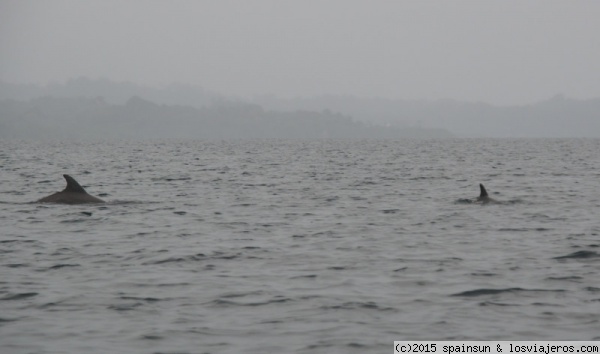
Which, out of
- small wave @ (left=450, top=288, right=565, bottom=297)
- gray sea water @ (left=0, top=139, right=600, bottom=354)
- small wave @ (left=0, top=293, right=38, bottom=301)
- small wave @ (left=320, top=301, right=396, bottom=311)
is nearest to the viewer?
gray sea water @ (left=0, top=139, right=600, bottom=354)

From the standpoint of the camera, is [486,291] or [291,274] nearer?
[486,291]

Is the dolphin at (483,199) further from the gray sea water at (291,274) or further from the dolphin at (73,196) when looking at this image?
the dolphin at (73,196)

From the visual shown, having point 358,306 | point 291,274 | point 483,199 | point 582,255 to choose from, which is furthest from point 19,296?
point 483,199

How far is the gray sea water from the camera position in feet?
35.2

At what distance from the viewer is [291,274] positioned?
14.6m

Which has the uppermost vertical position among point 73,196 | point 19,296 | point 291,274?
point 73,196

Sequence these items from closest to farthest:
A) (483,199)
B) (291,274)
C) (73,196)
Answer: (291,274) → (73,196) → (483,199)

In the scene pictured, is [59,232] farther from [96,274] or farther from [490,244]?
[490,244]

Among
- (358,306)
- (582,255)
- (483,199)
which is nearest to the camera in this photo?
(358,306)

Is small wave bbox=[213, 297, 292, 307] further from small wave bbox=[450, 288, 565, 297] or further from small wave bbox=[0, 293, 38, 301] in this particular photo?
small wave bbox=[0, 293, 38, 301]

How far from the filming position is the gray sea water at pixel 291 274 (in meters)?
10.7

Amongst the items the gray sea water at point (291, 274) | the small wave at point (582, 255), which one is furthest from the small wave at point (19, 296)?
the small wave at point (582, 255)

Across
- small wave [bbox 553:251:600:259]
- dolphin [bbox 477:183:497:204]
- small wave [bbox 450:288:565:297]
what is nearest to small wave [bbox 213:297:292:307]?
small wave [bbox 450:288:565:297]

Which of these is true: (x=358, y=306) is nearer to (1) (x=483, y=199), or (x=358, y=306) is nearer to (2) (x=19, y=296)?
(2) (x=19, y=296)
